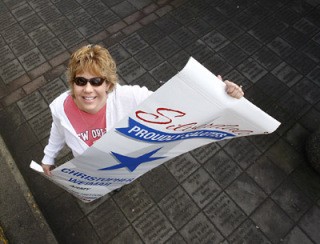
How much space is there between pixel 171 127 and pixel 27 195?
9.55 feet

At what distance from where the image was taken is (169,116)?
211cm

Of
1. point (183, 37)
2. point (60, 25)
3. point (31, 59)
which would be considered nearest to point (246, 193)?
point (183, 37)

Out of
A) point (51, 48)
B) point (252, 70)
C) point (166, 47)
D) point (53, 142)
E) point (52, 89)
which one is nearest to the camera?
point (53, 142)

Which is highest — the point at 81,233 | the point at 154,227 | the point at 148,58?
the point at 148,58

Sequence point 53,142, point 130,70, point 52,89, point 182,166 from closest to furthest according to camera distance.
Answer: point 53,142 → point 182,166 → point 52,89 → point 130,70

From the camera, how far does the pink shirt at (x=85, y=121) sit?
275cm

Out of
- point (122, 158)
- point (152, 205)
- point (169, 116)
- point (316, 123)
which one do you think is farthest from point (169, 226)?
point (316, 123)

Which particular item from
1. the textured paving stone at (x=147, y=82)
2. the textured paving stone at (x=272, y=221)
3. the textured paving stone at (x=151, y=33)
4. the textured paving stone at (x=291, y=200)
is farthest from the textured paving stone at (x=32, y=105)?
the textured paving stone at (x=291, y=200)

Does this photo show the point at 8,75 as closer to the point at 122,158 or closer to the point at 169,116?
the point at 122,158

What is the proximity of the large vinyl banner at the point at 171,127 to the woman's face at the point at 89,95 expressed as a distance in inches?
18.9

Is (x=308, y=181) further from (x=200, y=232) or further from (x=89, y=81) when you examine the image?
(x=89, y=81)

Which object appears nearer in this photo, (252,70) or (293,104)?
(293,104)

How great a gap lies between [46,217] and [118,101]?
8.18ft

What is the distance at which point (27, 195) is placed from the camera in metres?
4.21
